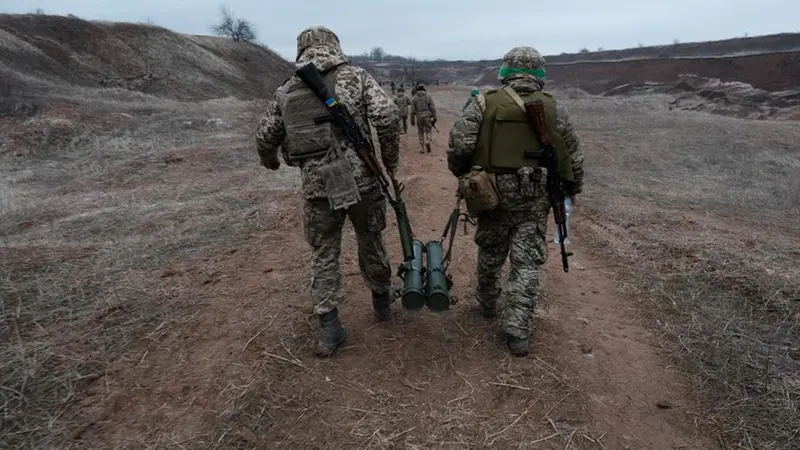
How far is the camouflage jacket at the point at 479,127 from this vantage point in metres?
3.19

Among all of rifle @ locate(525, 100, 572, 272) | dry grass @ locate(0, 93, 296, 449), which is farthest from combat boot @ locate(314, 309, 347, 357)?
rifle @ locate(525, 100, 572, 272)

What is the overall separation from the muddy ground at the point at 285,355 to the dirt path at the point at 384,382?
1 cm

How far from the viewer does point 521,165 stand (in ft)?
10.4

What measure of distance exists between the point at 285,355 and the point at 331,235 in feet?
2.88

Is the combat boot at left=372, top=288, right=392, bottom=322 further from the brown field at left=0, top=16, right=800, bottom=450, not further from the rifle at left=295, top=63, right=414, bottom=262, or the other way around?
the rifle at left=295, top=63, right=414, bottom=262

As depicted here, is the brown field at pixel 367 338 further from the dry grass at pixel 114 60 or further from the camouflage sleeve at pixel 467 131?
the dry grass at pixel 114 60

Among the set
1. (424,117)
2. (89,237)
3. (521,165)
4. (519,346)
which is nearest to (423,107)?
(424,117)

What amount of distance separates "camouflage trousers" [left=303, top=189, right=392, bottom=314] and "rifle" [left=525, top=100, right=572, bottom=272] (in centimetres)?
110

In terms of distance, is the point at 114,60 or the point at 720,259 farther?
the point at 114,60

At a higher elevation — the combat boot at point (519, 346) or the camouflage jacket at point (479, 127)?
the camouflage jacket at point (479, 127)

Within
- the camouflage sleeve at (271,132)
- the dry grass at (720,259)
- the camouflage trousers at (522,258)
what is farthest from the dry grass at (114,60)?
the camouflage trousers at (522,258)

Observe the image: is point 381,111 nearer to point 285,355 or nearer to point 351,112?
point 351,112

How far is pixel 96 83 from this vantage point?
23266 millimetres

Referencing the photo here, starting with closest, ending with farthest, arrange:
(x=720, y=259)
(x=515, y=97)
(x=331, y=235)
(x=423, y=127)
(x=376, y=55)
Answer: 1. (x=515, y=97)
2. (x=331, y=235)
3. (x=720, y=259)
4. (x=423, y=127)
5. (x=376, y=55)
